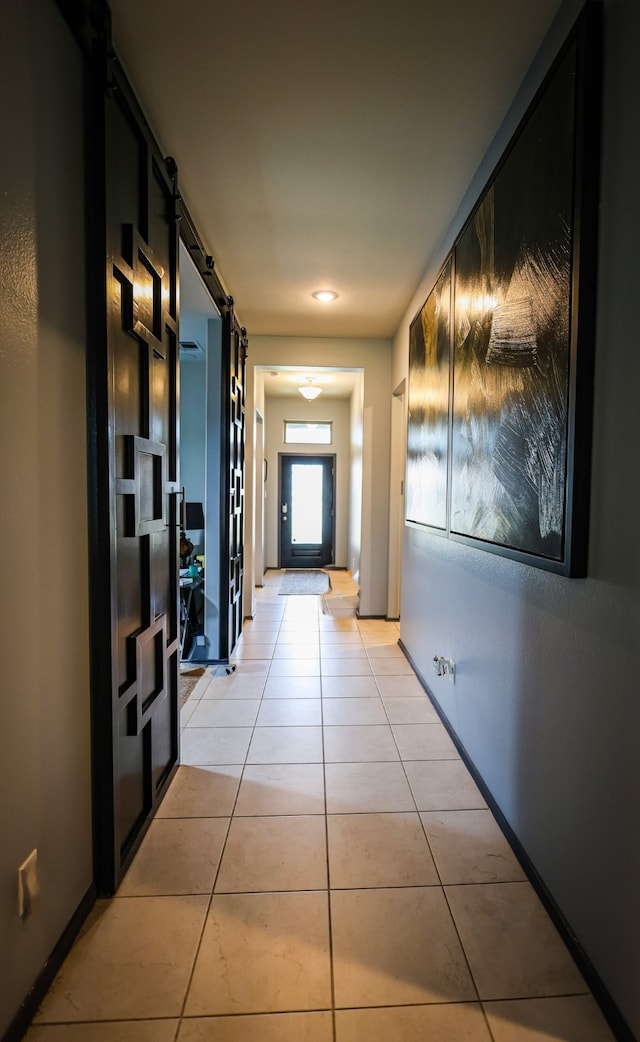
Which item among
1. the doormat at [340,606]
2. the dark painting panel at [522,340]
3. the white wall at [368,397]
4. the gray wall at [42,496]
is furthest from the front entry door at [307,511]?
the gray wall at [42,496]

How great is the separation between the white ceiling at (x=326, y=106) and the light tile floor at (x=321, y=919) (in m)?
2.71

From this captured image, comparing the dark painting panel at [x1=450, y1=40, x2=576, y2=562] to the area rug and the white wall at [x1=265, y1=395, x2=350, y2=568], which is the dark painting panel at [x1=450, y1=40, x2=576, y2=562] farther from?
the white wall at [x1=265, y1=395, x2=350, y2=568]

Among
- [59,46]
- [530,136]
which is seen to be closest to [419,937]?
[530,136]

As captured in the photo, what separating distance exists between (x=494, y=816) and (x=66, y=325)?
2.20 m

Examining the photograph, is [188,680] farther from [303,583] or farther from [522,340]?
[303,583]

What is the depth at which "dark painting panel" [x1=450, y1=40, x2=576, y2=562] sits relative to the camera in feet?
4.41

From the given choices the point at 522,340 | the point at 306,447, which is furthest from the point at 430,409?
the point at 306,447

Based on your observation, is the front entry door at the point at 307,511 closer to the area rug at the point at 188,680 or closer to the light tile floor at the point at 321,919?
the area rug at the point at 188,680

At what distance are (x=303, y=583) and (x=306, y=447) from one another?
2.47 metres

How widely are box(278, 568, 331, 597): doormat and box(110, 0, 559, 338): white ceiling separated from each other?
422 cm

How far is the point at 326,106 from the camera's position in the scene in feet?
6.01

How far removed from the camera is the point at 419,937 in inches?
53.6

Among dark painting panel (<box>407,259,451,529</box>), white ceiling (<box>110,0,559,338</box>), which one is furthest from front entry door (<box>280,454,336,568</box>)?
white ceiling (<box>110,0,559,338</box>)

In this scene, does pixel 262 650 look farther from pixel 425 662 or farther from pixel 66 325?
pixel 66 325
